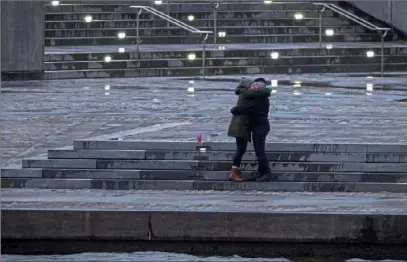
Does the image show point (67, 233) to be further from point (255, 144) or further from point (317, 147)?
point (317, 147)

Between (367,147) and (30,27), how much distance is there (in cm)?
1583

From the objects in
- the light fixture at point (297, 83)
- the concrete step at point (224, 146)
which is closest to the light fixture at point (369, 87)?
the light fixture at point (297, 83)

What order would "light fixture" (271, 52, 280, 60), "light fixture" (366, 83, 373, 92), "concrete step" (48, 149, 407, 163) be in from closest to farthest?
"concrete step" (48, 149, 407, 163)
"light fixture" (366, 83, 373, 92)
"light fixture" (271, 52, 280, 60)

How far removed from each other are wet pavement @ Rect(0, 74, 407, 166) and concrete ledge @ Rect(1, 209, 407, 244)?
4.00 m

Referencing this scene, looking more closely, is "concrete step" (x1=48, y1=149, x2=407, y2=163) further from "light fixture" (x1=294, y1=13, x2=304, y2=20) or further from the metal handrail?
"light fixture" (x1=294, y1=13, x2=304, y2=20)

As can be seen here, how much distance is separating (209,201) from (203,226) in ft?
4.43

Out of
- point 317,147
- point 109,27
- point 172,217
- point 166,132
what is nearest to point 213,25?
point 109,27

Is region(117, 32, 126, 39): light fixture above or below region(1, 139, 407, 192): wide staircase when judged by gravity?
above

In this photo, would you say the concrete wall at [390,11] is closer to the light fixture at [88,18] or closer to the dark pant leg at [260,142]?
the light fixture at [88,18]

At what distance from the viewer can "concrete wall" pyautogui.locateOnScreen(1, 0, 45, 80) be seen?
32.8m

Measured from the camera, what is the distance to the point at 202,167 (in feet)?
60.8

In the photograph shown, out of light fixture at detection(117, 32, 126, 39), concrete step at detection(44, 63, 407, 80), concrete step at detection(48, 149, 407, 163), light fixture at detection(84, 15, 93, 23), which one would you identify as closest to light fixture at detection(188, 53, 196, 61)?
concrete step at detection(44, 63, 407, 80)

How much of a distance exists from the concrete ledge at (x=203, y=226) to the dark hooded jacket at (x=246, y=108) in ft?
8.75

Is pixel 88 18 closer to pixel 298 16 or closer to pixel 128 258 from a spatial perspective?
pixel 298 16
